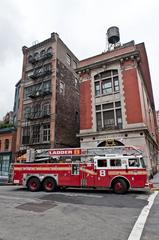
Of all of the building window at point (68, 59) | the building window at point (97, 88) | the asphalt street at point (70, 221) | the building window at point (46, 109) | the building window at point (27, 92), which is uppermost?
the building window at point (68, 59)

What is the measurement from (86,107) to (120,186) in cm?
1312

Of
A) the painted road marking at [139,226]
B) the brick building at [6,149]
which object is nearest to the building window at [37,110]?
the brick building at [6,149]

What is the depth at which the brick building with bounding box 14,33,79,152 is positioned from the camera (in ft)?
92.1

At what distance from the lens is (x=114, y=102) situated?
22.8 m

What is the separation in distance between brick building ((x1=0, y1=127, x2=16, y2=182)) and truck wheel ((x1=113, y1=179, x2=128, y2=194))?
67.5 feet

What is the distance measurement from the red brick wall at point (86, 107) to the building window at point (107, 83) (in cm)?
121

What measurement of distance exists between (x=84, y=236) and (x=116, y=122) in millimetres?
17603

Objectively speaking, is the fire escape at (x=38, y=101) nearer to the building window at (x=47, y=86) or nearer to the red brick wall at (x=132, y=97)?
the building window at (x=47, y=86)

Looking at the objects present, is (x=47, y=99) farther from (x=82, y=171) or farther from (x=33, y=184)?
(x=82, y=171)

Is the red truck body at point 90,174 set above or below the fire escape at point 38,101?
below

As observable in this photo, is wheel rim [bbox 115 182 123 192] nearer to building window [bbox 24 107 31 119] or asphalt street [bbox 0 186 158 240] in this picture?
asphalt street [bbox 0 186 158 240]

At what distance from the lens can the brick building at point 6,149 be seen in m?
29.4

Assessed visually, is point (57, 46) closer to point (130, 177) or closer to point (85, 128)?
point (85, 128)

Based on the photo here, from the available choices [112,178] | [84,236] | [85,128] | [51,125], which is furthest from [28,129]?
[84,236]
